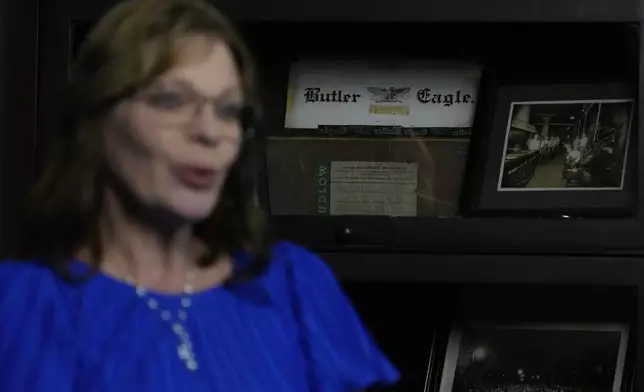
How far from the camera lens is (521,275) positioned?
0.85 metres

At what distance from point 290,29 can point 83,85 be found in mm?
365

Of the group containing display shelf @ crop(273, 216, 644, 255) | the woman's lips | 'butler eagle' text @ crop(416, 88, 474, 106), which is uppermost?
'butler eagle' text @ crop(416, 88, 474, 106)

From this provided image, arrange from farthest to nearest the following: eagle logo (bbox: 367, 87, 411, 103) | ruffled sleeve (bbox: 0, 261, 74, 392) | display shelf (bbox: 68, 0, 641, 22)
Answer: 1. eagle logo (bbox: 367, 87, 411, 103)
2. display shelf (bbox: 68, 0, 641, 22)
3. ruffled sleeve (bbox: 0, 261, 74, 392)

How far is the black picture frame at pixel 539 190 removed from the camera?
2.88 ft

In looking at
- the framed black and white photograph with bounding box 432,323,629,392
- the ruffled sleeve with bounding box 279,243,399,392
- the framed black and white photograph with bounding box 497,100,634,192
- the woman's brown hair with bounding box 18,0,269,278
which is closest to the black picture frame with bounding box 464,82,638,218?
the framed black and white photograph with bounding box 497,100,634,192

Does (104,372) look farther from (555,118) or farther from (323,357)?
(555,118)

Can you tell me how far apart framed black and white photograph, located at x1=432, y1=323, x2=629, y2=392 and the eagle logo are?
0.26 m

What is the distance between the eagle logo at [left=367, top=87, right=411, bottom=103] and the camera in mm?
964

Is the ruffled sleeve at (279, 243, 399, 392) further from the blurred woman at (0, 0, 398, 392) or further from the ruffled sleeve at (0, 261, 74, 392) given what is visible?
the ruffled sleeve at (0, 261, 74, 392)

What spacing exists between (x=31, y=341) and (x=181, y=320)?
0.09 m

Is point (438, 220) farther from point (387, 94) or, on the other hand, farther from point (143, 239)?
point (143, 239)

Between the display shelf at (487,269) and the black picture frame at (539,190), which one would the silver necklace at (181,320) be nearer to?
the display shelf at (487,269)

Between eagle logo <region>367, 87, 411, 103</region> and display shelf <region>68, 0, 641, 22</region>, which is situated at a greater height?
display shelf <region>68, 0, 641, 22</region>

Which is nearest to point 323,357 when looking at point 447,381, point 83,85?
point 83,85
